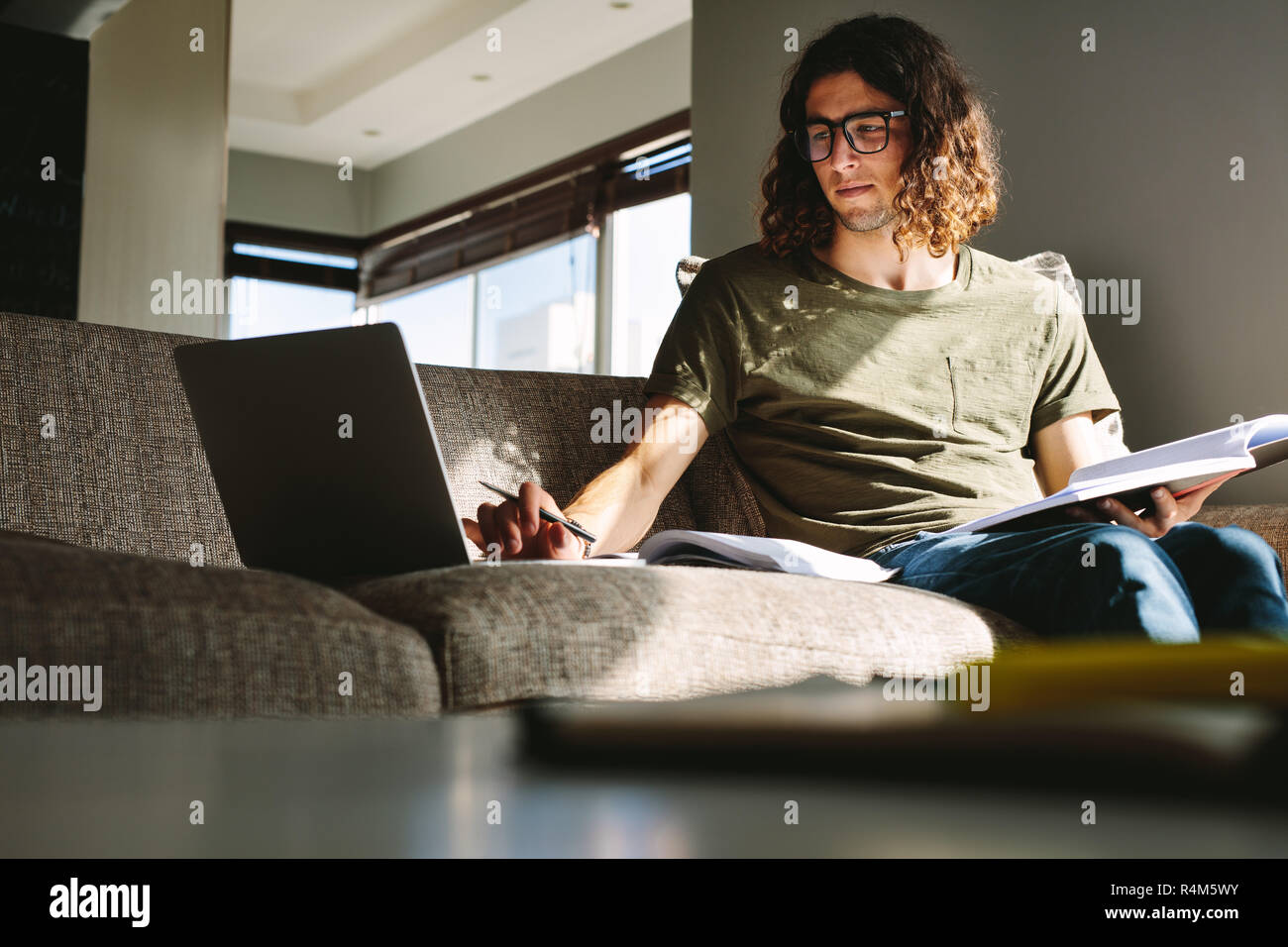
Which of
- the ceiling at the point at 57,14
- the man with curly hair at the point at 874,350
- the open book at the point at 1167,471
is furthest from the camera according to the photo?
the ceiling at the point at 57,14

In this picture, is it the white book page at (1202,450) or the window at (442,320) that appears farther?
the window at (442,320)

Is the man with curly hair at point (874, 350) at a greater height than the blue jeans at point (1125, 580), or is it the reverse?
the man with curly hair at point (874, 350)

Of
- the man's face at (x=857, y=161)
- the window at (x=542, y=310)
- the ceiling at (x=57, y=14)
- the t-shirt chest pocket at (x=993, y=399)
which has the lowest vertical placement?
the t-shirt chest pocket at (x=993, y=399)

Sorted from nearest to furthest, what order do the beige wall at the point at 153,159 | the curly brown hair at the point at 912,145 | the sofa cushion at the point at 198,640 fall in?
the sofa cushion at the point at 198,640
the curly brown hair at the point at 912,145
the beige wall at the point at 153,159

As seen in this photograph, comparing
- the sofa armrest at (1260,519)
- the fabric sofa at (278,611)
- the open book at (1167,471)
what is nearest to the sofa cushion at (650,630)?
the fabric sofa at (278,611)

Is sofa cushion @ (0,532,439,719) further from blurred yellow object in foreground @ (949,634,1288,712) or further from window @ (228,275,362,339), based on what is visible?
window @ (228,275,362,339)

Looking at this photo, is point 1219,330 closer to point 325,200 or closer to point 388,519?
point 388,519

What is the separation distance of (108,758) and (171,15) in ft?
14.5

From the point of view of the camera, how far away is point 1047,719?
106cm

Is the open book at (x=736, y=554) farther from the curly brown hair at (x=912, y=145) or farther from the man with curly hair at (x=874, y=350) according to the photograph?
the curly brown hair at (x=912, y=145)

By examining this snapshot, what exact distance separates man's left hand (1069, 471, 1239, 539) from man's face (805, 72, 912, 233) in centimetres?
58

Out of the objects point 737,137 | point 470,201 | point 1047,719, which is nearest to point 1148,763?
point 1047,719

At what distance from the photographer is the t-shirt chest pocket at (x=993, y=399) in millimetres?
1654

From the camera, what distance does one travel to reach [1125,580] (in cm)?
112
